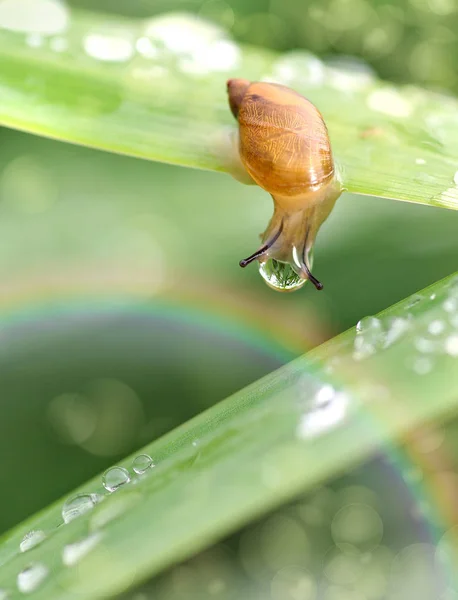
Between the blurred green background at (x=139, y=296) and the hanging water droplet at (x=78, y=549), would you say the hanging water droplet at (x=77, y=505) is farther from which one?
the blurred green background at (x=139, y=296)

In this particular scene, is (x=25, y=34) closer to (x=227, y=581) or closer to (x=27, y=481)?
(x=27, y=481)

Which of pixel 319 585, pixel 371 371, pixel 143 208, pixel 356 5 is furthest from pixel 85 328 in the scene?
pixel 356 5

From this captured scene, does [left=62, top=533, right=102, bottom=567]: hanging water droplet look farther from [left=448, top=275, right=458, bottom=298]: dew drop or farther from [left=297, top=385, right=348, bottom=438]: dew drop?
[left=448, top=275, right=458, bottom=298]: dew drop

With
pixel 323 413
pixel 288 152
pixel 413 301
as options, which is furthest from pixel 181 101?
pixel 323 413

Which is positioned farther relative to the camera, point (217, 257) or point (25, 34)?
point (217, 257)

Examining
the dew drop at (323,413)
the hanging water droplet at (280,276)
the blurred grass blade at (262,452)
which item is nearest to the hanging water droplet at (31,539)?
the blurred grass blade at (262,452)

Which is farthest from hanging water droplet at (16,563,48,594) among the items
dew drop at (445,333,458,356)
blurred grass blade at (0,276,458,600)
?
dew drop at (445,333,458,356)

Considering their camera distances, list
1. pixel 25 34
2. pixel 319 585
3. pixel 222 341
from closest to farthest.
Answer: pixel 25 34 < pixel 319 585 < pixel 222 341
